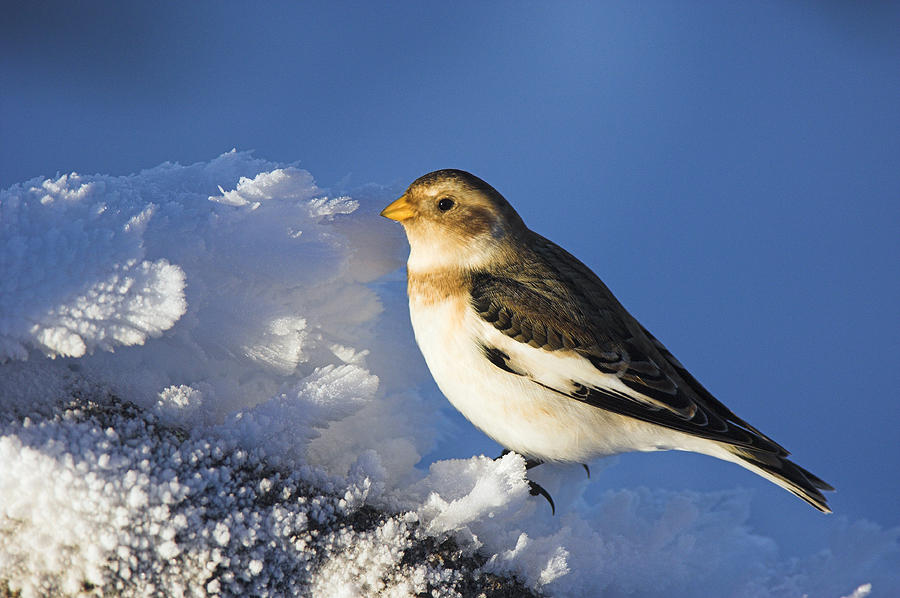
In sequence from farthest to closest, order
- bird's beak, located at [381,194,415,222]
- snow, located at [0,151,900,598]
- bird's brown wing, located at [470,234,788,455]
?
bird's beak, located at [381,194,415,222] → bird's brown wing, located at [470,234,788,455] → snow, located at [0,151,900,598]

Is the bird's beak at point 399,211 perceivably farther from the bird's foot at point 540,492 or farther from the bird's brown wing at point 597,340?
the bird's foot at point 540,492

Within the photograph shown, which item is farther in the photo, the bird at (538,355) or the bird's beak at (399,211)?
the bird's beak at (399,211)

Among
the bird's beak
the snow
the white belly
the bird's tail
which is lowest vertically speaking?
the snow

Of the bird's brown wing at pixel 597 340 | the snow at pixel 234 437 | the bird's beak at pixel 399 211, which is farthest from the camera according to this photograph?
the bird's beak at pixel 399 211

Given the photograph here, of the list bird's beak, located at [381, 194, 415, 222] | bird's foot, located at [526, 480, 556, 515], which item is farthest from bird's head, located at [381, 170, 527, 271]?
bird's foot, located at [526, 480, 556, 515]

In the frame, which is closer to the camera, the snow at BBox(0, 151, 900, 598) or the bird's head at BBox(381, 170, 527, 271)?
the snow at BBox(0, 151, 900, 598)

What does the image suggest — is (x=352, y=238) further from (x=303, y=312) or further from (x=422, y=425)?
(x=422, y=425)

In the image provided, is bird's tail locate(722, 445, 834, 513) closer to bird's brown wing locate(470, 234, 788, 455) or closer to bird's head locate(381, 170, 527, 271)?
bird's brown wing locate(470, 234, 788, 455)

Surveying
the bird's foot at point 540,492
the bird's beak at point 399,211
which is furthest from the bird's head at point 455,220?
the bird's foot at point 540,492
